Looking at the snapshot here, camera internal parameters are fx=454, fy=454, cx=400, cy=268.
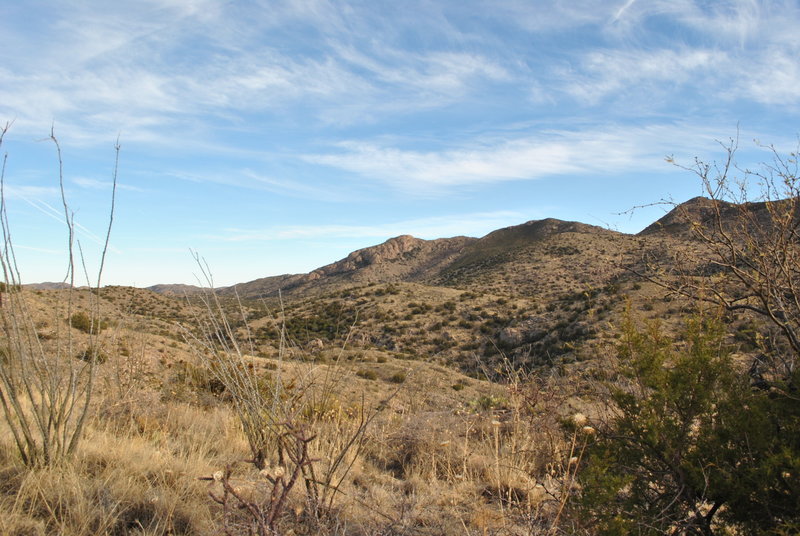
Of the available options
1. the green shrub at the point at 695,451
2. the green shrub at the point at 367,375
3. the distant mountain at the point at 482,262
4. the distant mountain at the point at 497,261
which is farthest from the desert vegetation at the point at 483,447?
the distant mountain at the point at 482,262

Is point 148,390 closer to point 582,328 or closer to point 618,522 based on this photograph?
point 618,522

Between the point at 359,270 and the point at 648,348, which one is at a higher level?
the point at 359,270

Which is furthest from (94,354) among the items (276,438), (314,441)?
(314,441)

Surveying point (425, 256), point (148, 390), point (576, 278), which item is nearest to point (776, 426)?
point (148, 390)

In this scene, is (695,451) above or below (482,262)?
below

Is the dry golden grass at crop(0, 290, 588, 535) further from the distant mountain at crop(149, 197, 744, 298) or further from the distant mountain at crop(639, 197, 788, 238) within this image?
the distant mountain at crop(639, 197, 788, 238)

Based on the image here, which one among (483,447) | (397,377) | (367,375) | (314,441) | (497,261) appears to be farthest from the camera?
(497,261)

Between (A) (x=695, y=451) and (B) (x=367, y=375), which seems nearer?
(A) (x=695, y=451)

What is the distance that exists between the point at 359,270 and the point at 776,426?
81317 millimetres

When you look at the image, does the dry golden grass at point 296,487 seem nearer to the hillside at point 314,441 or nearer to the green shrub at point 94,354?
the hillside at point 314,441

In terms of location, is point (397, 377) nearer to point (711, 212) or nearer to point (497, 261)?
point (711, 212)

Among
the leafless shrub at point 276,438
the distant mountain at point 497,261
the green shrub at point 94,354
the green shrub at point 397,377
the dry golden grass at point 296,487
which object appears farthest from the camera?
the distant mountain at point 497,261

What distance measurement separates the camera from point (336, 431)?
13.3 feet

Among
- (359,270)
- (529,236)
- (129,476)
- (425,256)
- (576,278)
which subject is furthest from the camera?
(425,256)
